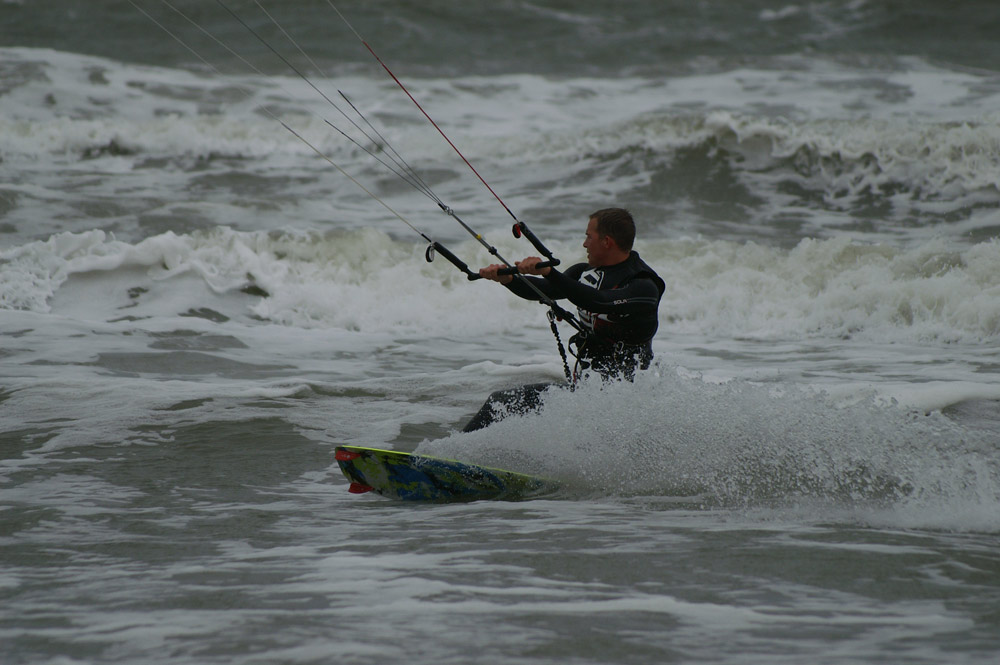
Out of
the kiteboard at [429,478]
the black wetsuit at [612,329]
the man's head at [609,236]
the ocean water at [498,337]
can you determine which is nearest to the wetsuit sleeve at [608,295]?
the black wetsuit at [612,329]

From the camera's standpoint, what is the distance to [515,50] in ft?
70.8

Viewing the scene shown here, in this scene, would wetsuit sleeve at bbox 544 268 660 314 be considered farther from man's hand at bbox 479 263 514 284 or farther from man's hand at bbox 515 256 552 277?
man's hand at bbox 479 263 514 284

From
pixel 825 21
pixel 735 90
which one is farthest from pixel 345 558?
pixel 825 21

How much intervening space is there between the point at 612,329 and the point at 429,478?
1.30 meters

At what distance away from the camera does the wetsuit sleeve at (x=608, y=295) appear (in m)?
5.49

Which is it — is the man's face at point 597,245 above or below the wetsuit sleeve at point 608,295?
above

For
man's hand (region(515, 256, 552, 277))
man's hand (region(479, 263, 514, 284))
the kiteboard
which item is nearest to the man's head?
man's hand (region(515, 256, 552, 277))

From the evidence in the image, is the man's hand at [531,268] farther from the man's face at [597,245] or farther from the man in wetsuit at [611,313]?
the man's face at [597,245]

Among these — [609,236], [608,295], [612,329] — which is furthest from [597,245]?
[612,329]

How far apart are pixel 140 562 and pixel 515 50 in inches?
→ 740

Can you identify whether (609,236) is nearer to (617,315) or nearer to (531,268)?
(617,315)

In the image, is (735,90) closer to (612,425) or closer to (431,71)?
(431,71)

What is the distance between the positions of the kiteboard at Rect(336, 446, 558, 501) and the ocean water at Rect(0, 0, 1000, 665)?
0.14 m

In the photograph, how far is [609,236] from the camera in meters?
5.76
